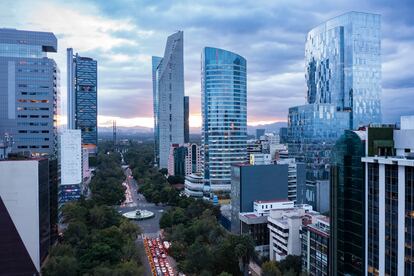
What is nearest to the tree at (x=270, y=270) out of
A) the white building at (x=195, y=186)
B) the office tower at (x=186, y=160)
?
the white building at (x=195, y=186)

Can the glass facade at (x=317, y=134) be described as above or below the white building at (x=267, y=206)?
above

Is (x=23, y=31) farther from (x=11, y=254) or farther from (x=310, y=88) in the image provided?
(x=310, y=88)

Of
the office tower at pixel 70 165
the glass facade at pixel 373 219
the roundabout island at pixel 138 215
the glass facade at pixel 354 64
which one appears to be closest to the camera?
the glass facade at pixel 373 219

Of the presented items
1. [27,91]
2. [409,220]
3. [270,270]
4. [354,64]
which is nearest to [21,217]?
[270,270]

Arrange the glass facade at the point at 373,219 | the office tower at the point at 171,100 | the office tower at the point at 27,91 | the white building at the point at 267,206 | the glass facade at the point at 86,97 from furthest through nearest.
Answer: the glass facade at the point at 86,97, the office tower at the point at 171,100, the office tower at the point at 27,91, the white building at the point at 267,206, the glass facade at the point at 373,219

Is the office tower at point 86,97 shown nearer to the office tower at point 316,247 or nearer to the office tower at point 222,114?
the office tower at point 222,114

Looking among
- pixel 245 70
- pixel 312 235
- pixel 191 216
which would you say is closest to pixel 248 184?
pixel 191 216

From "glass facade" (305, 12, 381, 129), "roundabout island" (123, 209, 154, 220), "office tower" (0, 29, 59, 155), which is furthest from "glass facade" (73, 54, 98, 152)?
"glass facade" (305, 12, 381, 129)

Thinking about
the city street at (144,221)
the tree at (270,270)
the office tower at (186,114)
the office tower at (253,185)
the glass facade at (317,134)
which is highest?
the office tower at (186,114)

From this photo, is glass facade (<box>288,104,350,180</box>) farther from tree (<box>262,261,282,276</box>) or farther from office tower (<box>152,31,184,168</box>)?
office tower (<box>152,31,184,168</box>)
